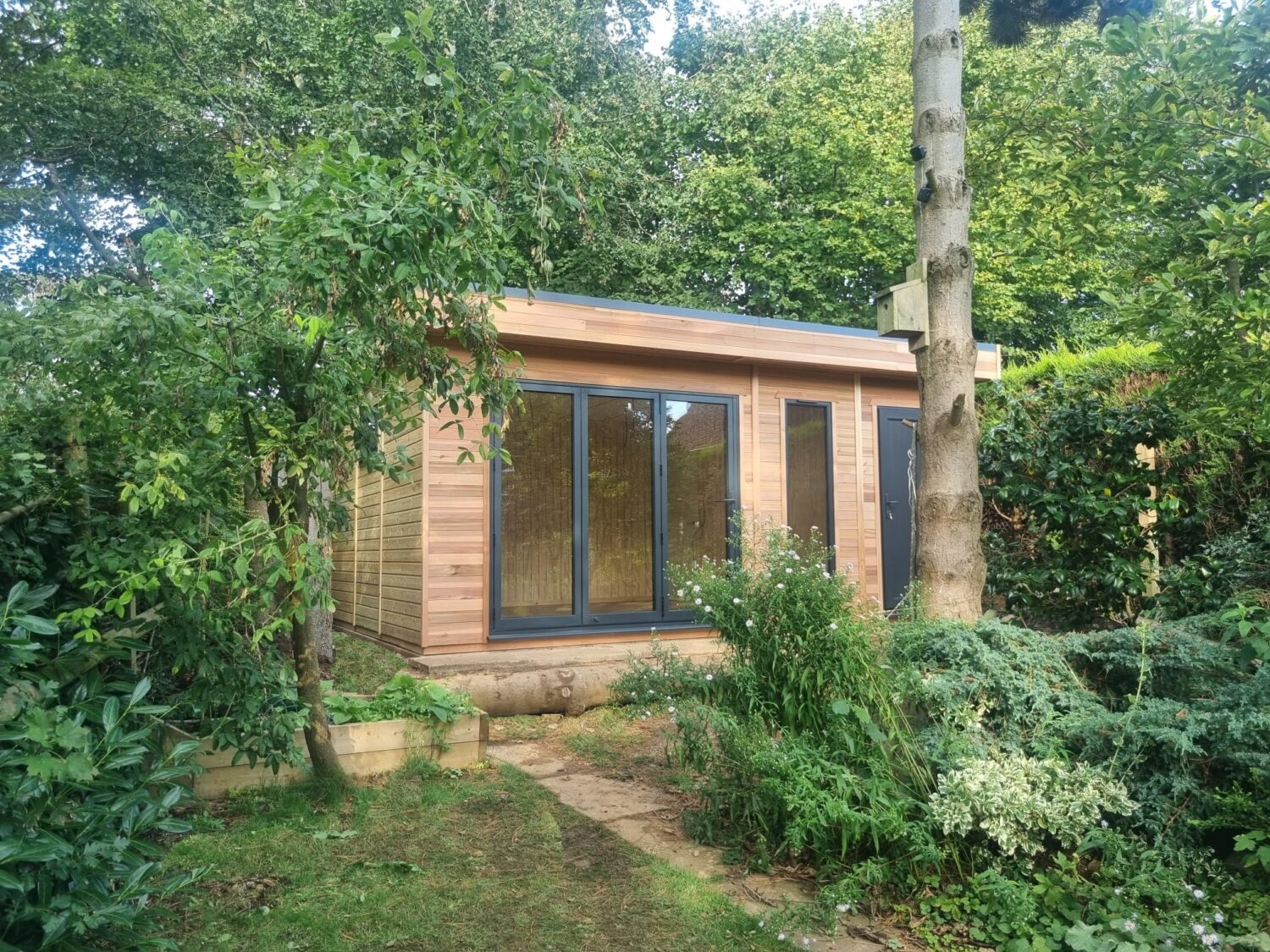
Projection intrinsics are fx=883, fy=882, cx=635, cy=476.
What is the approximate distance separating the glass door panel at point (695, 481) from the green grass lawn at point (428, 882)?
3.73 meters

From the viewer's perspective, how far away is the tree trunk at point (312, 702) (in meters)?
3.42

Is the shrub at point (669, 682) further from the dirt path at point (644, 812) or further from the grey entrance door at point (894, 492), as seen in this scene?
the grey entrance door at point (894, 492)

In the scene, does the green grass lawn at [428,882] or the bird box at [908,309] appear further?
the bird box at [908,309]

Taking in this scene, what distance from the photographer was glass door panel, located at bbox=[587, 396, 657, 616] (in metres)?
6.89

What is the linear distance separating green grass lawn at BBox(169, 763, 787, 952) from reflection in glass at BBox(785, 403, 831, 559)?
465cm

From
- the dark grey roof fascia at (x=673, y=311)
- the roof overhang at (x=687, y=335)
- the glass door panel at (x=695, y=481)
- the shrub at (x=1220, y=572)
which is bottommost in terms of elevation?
the shrub at (x=1220, y=572)

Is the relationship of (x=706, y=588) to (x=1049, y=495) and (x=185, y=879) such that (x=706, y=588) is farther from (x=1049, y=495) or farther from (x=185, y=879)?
(x=1049, y=495)

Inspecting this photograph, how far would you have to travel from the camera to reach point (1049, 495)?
5.48 metres

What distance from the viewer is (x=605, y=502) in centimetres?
695

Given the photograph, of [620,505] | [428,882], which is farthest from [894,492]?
[428,882]

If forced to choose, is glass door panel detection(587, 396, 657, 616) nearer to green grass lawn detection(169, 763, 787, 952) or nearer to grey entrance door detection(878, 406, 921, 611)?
grey entrance door detection(878, 406, 921, 611)

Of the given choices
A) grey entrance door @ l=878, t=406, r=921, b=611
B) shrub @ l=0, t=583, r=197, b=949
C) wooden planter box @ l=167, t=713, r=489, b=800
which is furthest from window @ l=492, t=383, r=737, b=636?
shrub @ l=0, t=583, r=197, b=949

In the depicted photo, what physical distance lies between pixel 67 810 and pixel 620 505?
5.21 meters

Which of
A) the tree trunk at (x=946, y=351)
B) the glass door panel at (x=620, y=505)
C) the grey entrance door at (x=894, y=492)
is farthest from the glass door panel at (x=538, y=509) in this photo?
the tree trunk at (x=946, y=351)
